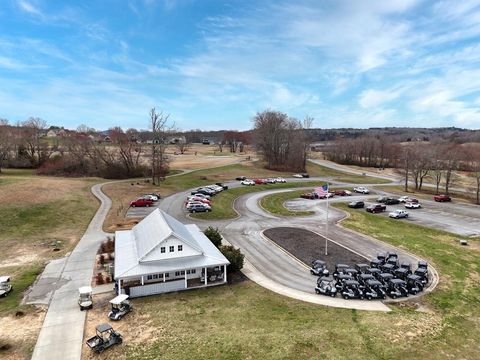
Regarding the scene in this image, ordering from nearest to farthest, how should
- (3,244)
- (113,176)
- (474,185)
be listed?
(3,244), (113,176), (474,185)

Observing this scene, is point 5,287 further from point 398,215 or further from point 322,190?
point 398,215

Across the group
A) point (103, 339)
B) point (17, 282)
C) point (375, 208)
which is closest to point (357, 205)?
point (375, 208)

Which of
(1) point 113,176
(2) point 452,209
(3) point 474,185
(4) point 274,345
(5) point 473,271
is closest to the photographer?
(4) point 274,345

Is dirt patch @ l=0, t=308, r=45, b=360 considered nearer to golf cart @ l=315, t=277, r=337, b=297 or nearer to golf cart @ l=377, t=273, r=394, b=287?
golf cart @ l=315, t=277, r=337, b=297

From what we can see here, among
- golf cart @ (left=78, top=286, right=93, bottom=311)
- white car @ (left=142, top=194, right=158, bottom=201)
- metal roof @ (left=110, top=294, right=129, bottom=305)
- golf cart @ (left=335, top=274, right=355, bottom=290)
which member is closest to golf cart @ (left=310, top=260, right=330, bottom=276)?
golf cart @ (left=335, top=274, right=355, bottom=290)

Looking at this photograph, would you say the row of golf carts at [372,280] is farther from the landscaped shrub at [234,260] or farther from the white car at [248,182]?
the white car at [248,182]

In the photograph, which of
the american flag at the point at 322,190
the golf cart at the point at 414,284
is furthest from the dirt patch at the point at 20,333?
the american flag at the point at 322,190

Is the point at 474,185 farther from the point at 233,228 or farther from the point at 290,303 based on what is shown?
the point at 290,303

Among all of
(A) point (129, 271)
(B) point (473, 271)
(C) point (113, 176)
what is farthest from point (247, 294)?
(C) point (113, 176)

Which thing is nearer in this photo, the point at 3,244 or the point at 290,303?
the point at 290,303
